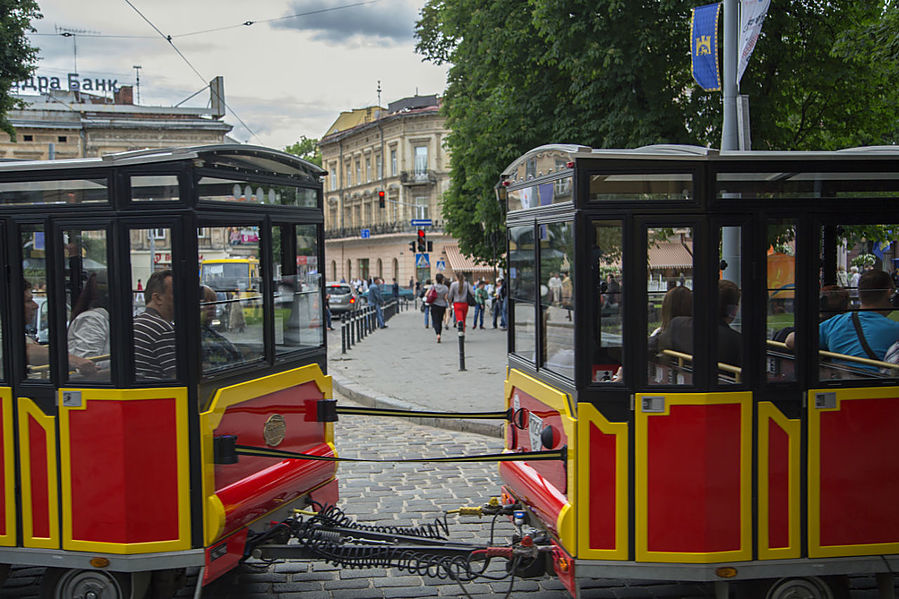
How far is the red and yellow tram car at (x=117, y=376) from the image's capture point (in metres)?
4.41

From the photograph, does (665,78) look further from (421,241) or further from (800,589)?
(421,241)

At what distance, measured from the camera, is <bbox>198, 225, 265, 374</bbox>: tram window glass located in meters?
4.63

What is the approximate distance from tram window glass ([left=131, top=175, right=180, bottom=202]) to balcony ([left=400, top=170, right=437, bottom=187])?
66.3 metres

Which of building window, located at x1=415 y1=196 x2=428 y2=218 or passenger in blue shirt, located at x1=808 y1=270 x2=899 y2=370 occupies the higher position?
building window, located at x1=415 y1=196 x2=428 y2=218

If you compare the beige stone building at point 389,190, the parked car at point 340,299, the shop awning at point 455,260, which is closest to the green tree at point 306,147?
the beige stone building at point 389,190

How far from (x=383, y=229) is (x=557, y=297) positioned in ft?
223

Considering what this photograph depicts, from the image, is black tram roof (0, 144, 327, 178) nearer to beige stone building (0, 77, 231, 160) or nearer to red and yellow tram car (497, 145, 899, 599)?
red and yellow tram car (497, 145, 899, 599)

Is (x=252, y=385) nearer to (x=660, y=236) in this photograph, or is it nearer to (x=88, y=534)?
(x=88, y=534)

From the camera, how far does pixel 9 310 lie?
463 cm

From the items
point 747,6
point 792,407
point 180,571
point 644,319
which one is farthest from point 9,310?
point 747,6

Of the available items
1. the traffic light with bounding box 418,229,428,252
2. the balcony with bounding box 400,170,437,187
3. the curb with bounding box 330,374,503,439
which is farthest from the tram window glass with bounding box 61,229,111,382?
the balcony with bounding box 400,170,437,187

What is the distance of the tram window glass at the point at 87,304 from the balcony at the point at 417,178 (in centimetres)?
6625

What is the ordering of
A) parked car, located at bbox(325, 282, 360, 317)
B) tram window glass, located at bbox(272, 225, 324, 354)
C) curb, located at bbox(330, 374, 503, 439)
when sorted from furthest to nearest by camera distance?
parked car, located at bbox(325, 282, 360, 317) → curb, located at bbox(330, 374, 503, 439) → tram window glass, located at bbox(272, 225, 324, 354)

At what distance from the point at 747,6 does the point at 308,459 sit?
24.3ft
